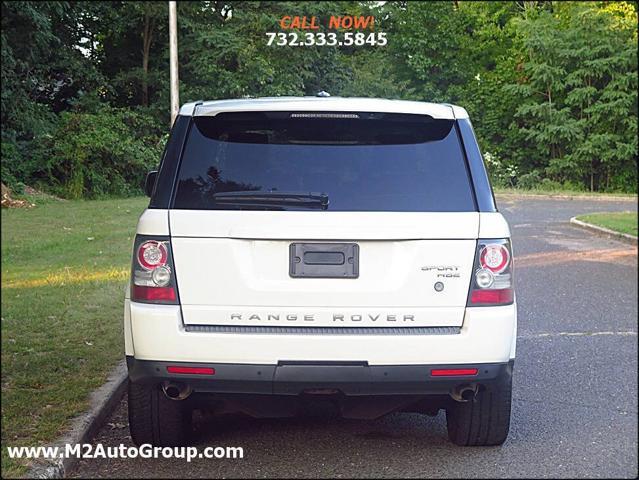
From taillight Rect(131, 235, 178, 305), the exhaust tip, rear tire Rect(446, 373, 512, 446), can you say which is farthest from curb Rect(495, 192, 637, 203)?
taillight Rect(131, 235, 178, 305)

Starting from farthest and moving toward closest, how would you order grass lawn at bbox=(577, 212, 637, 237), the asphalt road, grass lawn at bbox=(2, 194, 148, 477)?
grass lawn at bbox=(577, 212, 637, 237)
grass lawn at bbox=(2, 194, 148, 477)
the asphalt road

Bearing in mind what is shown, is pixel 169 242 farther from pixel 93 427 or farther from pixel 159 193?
pixel 93 427

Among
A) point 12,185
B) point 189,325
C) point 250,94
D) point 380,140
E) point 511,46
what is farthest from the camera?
point 511,46

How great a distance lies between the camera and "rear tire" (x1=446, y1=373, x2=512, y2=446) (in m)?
4.42

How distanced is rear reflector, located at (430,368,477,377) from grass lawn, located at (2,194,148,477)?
190 centimetres

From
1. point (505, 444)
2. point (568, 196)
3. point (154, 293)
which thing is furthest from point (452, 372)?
point (568, 196)

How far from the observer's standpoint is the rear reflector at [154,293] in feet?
12.9

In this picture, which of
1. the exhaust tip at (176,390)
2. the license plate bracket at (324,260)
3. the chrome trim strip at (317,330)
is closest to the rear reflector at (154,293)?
the chrome trim strip at (317,330)

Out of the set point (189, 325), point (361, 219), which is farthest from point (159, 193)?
point (361, 219)

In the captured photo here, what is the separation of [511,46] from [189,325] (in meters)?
38.7

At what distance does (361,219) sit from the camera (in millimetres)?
3920

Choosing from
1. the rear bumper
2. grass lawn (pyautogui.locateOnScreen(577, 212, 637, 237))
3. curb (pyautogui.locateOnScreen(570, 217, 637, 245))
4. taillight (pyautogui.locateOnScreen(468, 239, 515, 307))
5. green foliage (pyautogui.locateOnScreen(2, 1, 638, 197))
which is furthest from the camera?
green foliage (pyautogui.locateOnScreen(2, 1, 638, 197))

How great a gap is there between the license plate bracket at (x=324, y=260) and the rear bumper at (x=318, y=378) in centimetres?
40

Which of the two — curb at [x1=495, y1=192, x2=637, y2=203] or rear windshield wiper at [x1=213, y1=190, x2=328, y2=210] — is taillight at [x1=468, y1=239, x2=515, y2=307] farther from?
curb at [x1=495, y1=192, x2=637, y2=203]
